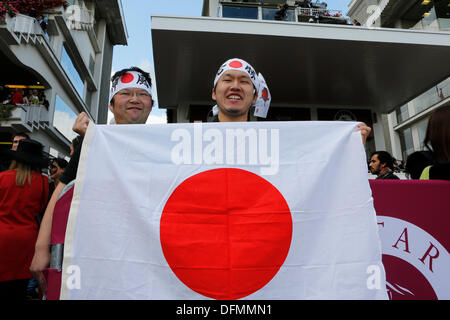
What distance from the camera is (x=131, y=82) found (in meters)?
Result: 2.56

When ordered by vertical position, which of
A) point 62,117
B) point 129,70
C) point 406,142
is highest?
point 406,142

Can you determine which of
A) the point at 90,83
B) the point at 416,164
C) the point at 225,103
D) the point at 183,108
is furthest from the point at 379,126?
the point at 90,83

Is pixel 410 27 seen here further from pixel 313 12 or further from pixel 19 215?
pixel 19 215

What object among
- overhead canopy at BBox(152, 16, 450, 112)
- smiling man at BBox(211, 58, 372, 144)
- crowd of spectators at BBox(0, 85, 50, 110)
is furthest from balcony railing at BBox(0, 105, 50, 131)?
smiling man at BBox(211, 58, 372, 144)

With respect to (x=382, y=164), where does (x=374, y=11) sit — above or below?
above

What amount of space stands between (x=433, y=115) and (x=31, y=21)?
16.7 metres

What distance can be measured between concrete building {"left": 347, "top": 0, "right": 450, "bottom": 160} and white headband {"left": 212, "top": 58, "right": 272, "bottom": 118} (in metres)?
19.0

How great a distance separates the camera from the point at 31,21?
44.9 ft

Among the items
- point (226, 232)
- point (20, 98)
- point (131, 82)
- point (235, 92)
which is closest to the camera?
point (226, 232)

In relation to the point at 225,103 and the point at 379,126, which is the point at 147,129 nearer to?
the point at 225,103

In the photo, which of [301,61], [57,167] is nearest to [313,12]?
[301,61]

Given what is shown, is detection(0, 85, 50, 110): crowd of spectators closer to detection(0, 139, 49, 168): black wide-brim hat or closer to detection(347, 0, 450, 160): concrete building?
detection(0, 139, 49, 168): black wide-brim hat

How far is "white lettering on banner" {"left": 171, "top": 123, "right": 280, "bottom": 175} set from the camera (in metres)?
1.70

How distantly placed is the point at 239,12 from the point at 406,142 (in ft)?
68.9
